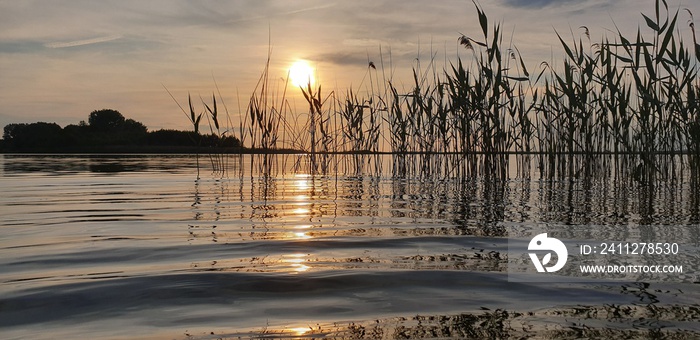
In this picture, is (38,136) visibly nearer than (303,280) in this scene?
No

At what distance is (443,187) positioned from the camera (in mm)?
7141

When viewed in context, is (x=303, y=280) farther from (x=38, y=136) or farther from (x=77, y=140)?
(x=38, y=136)

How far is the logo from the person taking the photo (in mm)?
2336

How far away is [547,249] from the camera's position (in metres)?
2.71

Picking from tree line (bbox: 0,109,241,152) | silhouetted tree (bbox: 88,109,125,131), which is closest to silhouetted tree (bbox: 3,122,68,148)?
tree line (bbox: 0,109,241,152)

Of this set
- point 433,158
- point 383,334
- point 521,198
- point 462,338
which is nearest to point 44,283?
point 383,334

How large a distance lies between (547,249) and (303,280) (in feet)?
4.05

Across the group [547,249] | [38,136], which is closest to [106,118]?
[38,136]

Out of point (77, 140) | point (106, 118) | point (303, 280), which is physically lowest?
point (303, 280)

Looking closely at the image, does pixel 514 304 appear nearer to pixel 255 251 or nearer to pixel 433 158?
pixel 255 251

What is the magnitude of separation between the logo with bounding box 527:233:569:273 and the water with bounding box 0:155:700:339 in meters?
0.17

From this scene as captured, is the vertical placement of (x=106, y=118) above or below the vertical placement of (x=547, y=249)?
above

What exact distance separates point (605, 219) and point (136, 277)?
3057 mm

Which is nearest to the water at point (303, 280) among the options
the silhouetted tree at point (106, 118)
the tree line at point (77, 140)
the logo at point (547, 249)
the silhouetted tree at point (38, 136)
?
the logo at point (547, 249)
